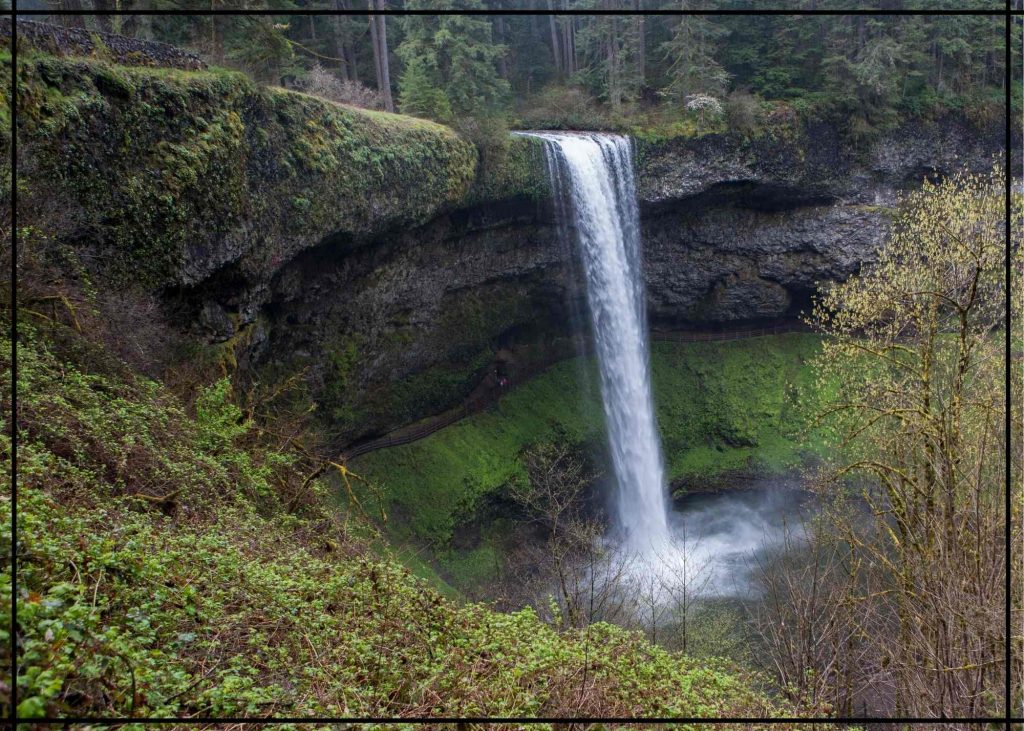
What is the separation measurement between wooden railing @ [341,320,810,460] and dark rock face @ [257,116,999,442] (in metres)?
0.43

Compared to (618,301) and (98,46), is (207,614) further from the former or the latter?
(618,301)

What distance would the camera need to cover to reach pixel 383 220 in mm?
15711

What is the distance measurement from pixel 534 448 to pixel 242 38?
47.5ft

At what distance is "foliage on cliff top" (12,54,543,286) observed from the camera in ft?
29.5

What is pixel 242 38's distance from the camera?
17.8 meters

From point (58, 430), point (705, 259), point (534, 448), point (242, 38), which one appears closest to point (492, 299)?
point (534, 448)

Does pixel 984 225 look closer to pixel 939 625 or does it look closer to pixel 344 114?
pixel 939 625

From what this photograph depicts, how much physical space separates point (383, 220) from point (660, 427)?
13.1m

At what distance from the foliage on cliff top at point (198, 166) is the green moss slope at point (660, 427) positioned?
7448mm

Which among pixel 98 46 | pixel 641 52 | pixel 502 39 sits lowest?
pixel 98 46

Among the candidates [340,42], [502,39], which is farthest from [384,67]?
[502,39]

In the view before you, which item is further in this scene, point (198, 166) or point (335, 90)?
point (335, 90)

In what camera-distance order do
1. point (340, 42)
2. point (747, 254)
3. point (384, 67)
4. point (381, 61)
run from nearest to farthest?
point (384, 67), point (381, 61), point (747, 254), point (340, 42)

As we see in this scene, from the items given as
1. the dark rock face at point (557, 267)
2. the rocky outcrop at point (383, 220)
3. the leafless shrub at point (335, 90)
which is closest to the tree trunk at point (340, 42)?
the leafless shrub at point (335, 90)
